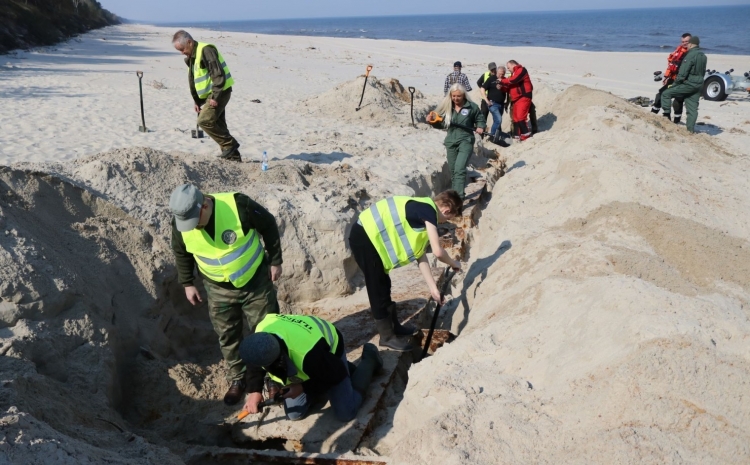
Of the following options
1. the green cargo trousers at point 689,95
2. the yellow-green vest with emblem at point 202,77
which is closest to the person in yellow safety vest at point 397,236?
the yellow-green vest with emblem at point 202,77

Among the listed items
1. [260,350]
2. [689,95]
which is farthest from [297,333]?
[689,95]

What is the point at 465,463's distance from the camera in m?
2.93

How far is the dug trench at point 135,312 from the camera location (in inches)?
135

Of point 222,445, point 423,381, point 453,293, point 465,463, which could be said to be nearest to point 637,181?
point 453,293

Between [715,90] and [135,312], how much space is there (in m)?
17.1

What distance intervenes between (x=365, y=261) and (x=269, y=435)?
1496 mm

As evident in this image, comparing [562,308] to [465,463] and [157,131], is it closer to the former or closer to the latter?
[465,463]

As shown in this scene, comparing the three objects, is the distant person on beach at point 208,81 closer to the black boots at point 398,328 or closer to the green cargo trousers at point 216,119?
the green cargo trousers at point 216,119

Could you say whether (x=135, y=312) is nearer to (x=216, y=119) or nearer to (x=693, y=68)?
(x=216, y=119)

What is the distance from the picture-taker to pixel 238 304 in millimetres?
4254

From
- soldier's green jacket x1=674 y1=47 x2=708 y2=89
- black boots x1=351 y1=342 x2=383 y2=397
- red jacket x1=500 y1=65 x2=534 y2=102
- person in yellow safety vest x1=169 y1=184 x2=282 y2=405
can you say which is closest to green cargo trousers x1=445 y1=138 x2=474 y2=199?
black boots x1=351 y1=342 x2=383 y2=397

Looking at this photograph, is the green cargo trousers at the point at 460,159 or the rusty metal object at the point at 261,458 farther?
the green cargo trousers at the point at 460,159

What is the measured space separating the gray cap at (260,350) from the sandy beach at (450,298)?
0.71 meters

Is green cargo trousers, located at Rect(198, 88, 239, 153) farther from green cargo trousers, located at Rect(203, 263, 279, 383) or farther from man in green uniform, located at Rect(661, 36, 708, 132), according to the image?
man in green uniform, located at Rect(661, 36, 708, 132)
